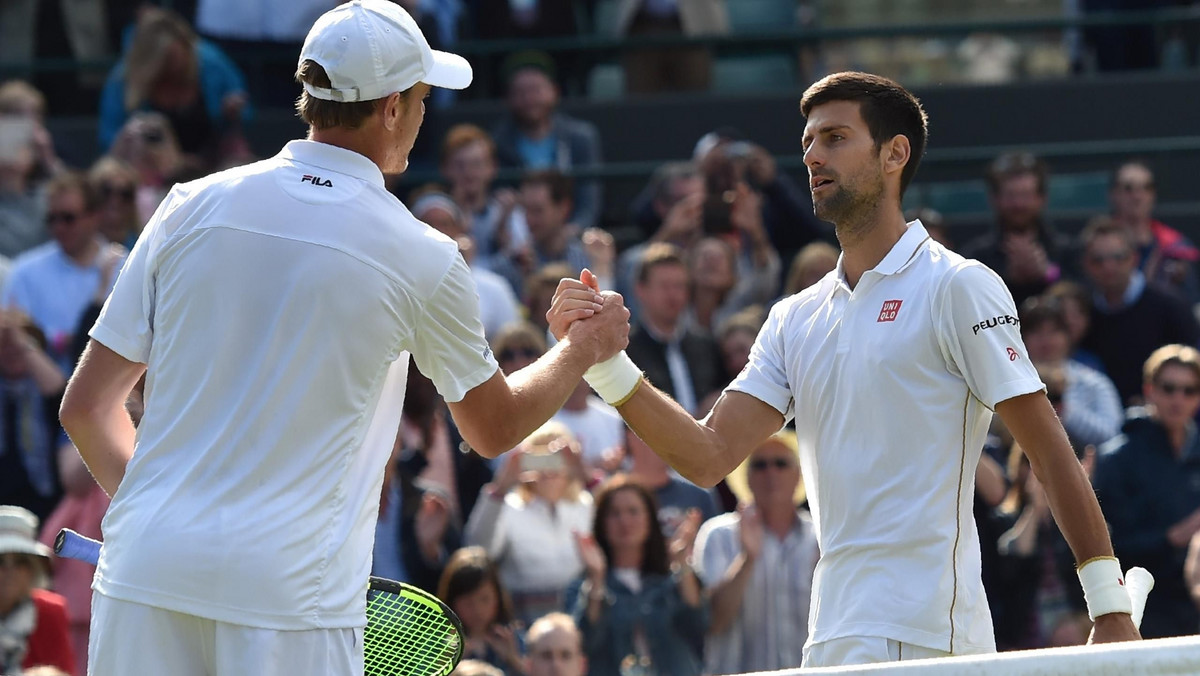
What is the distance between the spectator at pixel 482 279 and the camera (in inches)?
365

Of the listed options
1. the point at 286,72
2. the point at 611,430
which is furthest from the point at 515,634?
the point at 286,72

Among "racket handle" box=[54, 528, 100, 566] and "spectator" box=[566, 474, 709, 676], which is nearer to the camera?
"racket handle" box=[54, 528, 100, 566]

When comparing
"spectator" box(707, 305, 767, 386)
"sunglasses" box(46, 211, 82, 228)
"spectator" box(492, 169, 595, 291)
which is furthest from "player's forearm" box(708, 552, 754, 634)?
"sunglasses" box(46, 211, 82, 228)

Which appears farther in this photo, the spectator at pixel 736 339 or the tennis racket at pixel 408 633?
the spectator at pixel 736 339

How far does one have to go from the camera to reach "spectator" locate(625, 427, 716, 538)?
8.31m

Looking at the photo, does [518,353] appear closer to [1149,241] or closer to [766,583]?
[766,583]

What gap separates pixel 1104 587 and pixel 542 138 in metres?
7.85

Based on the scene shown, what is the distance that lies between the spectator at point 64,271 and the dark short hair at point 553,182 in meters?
2.47

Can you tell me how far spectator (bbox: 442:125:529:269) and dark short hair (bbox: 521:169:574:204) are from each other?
155 mm

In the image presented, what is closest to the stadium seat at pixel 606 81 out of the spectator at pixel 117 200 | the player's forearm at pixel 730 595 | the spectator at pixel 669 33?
the spectator at pixel 669 33

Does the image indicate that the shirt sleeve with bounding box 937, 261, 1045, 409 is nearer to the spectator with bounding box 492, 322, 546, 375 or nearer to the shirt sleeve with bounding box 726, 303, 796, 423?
the shirt sleeve with bounding box 726, 303, 796, 423

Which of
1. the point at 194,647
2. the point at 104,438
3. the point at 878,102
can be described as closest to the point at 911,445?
the point at 878,102

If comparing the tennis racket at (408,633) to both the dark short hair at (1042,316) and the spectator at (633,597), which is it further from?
the dark short hair at (1042,316)

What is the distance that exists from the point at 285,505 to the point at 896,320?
1548 millimetres
